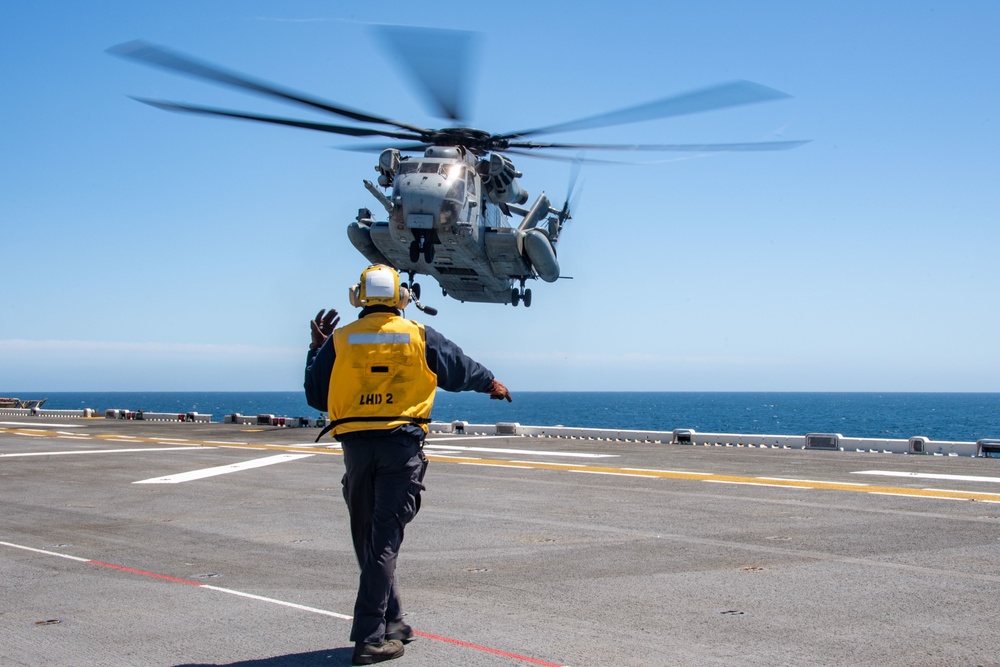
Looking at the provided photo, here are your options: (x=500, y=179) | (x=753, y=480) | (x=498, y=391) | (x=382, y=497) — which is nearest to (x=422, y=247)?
(x=500, y=179)

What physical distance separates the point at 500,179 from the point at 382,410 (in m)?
18.5

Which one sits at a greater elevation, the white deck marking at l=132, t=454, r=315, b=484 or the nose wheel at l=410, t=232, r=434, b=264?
the nose wheel at l=410, t=232, r=434, b=264

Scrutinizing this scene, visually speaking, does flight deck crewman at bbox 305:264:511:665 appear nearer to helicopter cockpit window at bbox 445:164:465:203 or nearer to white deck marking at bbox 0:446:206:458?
helicopter cockpit window at bbox 445:164:465:203

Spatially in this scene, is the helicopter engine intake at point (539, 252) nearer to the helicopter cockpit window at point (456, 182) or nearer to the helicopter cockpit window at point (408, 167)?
the helicopter cockpit window at point (456, 182)

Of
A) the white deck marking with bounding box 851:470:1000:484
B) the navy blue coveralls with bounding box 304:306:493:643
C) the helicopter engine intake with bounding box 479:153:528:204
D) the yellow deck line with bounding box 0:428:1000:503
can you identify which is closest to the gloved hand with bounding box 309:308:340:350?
the navy blue coveralls with bounding box 304:306:493:643

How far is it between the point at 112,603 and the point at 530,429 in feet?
70.6

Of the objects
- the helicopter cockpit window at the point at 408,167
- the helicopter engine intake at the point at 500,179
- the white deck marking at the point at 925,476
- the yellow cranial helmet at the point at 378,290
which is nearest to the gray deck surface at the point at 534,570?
the white deck marking at the point at 925,476

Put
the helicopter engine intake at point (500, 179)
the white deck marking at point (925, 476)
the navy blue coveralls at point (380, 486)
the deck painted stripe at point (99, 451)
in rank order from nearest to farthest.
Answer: the navy blue coveralls at point (380, 486)
the white deck marking at point (925, 476)
the deck painted stripe at point (99, 451)
the helicopter engine intake at point (500, 179)

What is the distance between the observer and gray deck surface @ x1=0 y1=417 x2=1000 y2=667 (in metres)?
5.18

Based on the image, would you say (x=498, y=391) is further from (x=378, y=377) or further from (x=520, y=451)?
(x=520, y=451)

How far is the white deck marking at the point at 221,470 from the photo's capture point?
1424cm

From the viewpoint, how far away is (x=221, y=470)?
15.9 meters

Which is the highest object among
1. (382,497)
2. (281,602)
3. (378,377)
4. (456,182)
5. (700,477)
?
(456,182)

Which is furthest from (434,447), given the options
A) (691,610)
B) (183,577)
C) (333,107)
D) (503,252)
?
(691,610)
